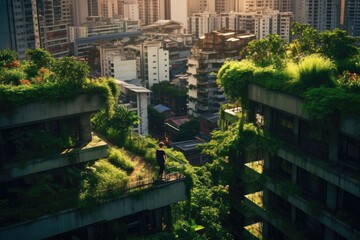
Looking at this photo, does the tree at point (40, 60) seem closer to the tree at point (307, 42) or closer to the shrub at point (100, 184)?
the shrub at point (100, 184)

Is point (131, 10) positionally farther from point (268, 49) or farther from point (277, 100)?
point (277, 100)

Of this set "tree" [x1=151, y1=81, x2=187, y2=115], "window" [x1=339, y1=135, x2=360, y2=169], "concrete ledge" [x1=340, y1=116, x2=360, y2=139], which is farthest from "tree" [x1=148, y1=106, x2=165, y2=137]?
"concrete ledge" [x1=340, y1=116, x2=360, y2=139]

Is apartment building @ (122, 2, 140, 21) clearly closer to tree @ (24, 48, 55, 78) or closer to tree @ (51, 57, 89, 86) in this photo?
tree @ (24, 48, 55, 78)

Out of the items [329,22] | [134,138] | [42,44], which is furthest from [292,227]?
[329,22]

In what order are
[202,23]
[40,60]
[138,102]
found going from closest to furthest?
1. [40,60]
2. [138,102]
3. [202,23]

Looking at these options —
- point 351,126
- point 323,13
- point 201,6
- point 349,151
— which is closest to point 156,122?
point 349,151

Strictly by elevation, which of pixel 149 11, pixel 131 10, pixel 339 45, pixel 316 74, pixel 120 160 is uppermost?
pixel 131 10
